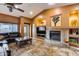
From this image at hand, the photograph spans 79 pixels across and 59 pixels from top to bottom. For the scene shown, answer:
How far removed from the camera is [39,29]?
9.50 ft

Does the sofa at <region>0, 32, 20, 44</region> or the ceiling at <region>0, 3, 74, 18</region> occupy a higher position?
the ceiling at <region>0, 3, 74, 18</region>

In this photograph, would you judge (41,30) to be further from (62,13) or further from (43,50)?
(62,13)

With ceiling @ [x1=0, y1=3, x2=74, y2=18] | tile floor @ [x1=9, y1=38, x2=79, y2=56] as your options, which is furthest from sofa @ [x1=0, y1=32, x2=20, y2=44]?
ceiling @ [x1=0, y1=3, x2=74, y2=18]

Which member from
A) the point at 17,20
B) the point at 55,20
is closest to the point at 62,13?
the point at 55,20

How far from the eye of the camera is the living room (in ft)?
8.27

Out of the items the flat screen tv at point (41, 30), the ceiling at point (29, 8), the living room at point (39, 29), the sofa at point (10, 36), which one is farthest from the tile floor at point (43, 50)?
the ceiling at point (29, 8)

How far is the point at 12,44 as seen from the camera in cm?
257

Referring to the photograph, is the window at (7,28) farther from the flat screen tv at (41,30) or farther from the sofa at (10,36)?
the flat screen tv at (41,30)

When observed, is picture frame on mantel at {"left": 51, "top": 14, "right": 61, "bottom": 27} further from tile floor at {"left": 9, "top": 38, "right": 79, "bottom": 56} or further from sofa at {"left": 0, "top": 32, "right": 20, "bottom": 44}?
sofa at {"left": 0, "top": 32, "right": 20, "bottom": 44}

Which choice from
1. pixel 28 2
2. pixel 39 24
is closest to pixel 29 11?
pixel 28 2

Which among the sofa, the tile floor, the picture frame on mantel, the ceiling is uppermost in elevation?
the ceiling

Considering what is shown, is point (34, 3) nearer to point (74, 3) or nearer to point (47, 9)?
point (47, 9)

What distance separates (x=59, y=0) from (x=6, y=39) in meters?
1.76

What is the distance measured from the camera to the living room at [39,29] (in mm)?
2520
